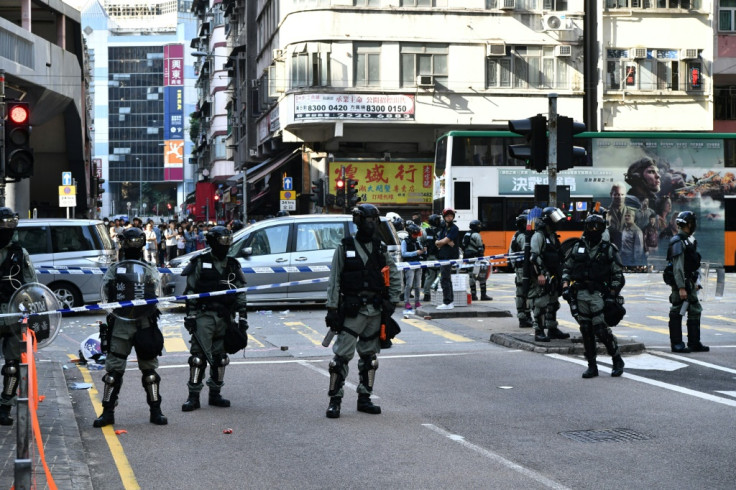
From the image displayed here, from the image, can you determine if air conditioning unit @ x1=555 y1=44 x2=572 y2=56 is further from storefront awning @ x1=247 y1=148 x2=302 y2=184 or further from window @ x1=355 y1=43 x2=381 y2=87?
storefront awning @ x1=247 y1=148 x2=302 y2=184

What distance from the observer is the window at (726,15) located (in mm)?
40312

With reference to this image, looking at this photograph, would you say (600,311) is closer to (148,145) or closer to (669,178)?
(669,178)

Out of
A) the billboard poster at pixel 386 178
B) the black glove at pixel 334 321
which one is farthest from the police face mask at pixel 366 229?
the billboard poster at pixel 386 178

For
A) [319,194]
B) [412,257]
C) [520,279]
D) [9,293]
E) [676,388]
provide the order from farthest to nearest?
1. [319,194]
2. [412,257]
3. [520,279]
4. [676,388]
5. [9,293]

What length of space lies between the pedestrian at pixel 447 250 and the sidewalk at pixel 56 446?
9660 mm

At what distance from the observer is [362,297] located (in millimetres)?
9312

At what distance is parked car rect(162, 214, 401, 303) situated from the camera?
19109mm

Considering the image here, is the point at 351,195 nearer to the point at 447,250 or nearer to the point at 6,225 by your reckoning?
the point at 447,250

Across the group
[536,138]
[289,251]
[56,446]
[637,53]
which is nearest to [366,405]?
[56,446]

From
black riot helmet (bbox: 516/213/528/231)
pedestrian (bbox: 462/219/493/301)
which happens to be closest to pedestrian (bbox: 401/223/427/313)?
pedestrian (bbox: 462/219/493/301)

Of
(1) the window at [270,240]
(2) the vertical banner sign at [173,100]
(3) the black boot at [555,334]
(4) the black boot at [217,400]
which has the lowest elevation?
(4) the black boot at [217,400]

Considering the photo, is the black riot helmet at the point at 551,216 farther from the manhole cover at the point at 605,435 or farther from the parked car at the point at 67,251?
the parked car at the point at 67,251

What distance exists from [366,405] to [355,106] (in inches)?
1191

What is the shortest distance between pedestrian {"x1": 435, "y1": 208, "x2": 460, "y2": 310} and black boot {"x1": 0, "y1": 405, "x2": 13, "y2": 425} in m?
11.2
